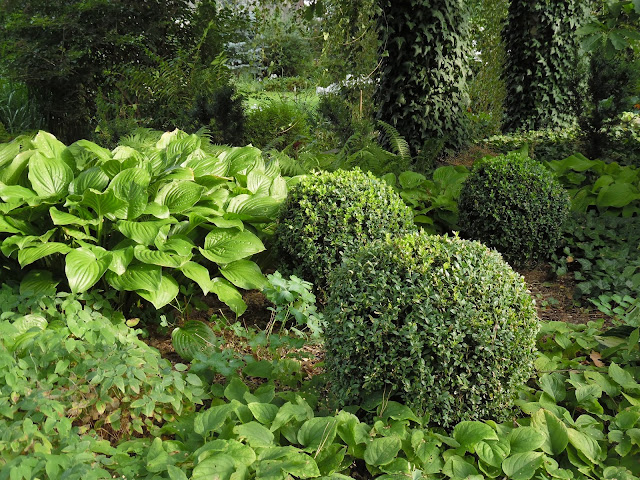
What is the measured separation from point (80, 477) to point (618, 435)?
6.51 ft

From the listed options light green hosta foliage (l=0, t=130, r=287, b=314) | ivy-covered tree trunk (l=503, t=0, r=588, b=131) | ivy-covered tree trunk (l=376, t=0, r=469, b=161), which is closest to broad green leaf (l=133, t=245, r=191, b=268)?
light green hosta foliage (l=0, t=130, r=287, b=314)

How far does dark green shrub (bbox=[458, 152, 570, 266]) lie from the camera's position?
13.6 ft

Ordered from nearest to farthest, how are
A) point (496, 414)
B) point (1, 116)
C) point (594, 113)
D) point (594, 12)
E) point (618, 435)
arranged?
point (618, 435), point (496, 414), point (594, 113), point (1, 116), point (594, 12)

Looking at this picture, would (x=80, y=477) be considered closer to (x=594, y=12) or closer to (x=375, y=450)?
(x=375, y=450)

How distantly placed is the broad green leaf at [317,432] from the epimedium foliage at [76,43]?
7.70 meters

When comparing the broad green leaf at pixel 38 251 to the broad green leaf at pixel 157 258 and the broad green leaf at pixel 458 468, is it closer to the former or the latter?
the broad green leaf at pixel 157 258

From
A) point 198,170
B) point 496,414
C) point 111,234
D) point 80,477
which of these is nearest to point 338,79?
point 198,170

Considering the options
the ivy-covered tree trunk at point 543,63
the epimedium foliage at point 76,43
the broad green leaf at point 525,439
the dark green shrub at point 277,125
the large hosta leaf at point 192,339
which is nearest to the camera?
the broad green leaf at point 525,439

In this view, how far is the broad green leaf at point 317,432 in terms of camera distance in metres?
2.03

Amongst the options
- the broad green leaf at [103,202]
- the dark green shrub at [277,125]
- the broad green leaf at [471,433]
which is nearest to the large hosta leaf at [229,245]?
the broad green leaf at [103,202]

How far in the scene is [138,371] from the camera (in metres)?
2.12

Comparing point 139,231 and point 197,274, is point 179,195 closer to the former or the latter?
point 139,231

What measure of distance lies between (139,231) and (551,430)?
223cm

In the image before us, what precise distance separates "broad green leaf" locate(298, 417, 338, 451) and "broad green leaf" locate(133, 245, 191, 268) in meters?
1.27
